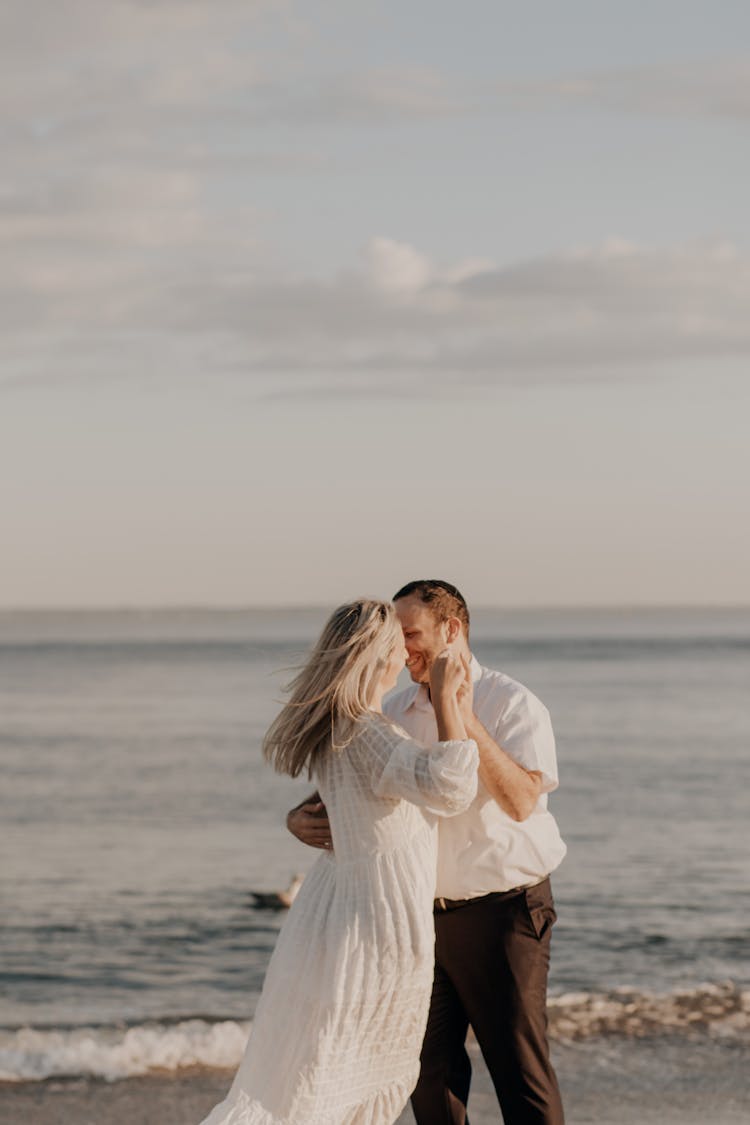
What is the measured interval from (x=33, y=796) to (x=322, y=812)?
21028 millimetres

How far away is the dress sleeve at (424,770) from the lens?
4.12m

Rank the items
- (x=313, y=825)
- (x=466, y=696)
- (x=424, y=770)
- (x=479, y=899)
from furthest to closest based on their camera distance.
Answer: (x=479, y=899) → (x=313, y=825) → (x=466, y=696) → (x=424, y=770)

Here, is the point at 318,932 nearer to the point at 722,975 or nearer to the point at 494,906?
the point at 494,906

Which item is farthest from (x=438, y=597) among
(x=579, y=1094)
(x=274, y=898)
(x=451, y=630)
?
(x=274, y=898)

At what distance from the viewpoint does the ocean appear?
9.05 m

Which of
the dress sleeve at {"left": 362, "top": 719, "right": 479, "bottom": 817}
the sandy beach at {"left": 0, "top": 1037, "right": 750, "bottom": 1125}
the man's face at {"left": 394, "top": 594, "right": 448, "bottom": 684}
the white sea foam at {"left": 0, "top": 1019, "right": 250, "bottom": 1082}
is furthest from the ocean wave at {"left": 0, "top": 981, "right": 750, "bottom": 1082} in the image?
the dress sleeve at {"left": 362, "top": 719, "right": 479, "bottom": 817}

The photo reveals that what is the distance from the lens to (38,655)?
337ft

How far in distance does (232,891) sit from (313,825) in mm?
11599

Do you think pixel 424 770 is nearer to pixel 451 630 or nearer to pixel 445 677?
pixel 445 677

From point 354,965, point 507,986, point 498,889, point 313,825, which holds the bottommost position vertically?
point 507,986

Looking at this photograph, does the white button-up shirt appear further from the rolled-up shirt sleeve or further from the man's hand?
the man's hand

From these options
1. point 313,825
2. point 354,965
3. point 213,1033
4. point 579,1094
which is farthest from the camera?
point 213,1033

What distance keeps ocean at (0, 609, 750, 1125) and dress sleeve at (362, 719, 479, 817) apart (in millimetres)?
370

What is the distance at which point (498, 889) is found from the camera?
4.73 meters
